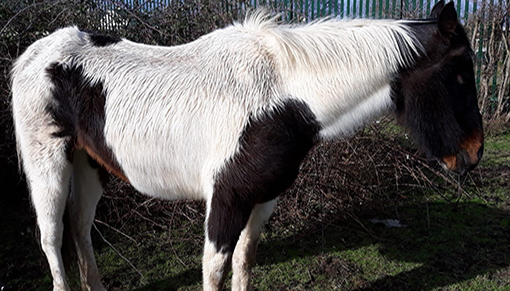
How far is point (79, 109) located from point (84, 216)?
0.93 metres

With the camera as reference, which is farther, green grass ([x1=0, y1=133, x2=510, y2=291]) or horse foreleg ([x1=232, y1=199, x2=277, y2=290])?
green grass ([x1=0, y1=133, x2=510, y2=291])

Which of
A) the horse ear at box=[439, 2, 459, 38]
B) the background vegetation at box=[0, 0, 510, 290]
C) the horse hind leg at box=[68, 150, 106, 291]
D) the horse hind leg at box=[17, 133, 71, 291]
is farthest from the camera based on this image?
the background vegetation at box=[0, 0, 510, 290]

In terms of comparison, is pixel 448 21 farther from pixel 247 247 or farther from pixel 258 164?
pixel 247 247

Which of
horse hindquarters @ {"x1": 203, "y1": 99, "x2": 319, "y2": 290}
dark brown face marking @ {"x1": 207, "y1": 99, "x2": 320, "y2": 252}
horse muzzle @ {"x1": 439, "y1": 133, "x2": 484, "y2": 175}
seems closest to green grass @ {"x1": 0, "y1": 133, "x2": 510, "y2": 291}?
horse hindquarters @ {"x1": 203, "y1": 99, "x2": 319, "y2": 290}

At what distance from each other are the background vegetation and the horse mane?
59.5 inches

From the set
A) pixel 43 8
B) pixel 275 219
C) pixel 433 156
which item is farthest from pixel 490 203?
pixel 43 8

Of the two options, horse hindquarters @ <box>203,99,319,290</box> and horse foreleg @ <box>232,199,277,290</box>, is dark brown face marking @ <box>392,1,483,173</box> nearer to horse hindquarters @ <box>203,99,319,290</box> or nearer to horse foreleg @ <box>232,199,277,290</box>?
horse hindquarters @ <box>203,99,319,290</box>

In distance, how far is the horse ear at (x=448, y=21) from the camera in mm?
2341

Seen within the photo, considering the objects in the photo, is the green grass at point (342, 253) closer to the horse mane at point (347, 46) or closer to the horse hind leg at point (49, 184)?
the horse hind leg at point (49, 184)

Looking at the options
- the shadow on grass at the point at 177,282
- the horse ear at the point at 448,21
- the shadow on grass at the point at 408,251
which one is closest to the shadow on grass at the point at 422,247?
the shadow on grass at the point at 408,251

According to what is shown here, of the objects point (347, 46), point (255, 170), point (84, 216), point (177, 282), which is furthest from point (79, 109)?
point (347, 46)

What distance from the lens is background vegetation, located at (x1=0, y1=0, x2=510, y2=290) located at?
3635 millimetres

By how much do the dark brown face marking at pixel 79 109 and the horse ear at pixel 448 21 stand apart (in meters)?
2.05

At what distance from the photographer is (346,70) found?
2486mm
